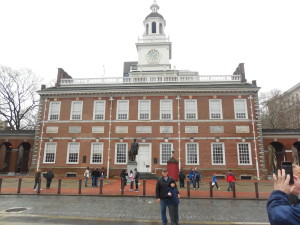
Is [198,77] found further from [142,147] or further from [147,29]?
[147,29]

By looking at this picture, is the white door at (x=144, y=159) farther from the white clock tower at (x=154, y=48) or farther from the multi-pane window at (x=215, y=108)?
the white clock tower at (x=154, y=48)

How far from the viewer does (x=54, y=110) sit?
2895cm

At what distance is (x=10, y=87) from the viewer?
3784 cm

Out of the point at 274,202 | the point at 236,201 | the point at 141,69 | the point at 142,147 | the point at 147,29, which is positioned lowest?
the point at 236,201

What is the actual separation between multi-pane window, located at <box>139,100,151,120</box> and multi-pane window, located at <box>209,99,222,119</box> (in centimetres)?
745

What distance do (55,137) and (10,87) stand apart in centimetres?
1691

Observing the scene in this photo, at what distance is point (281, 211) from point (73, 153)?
2755 cm

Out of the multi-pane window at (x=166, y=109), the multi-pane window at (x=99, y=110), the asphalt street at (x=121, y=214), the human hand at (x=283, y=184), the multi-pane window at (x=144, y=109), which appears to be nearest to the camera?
the human hand at (x=283, y=184)

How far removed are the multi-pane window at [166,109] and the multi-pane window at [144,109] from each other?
1597mm

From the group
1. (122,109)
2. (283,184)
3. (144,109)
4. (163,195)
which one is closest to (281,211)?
(283,184)

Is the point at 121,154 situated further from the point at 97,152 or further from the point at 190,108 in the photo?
the point at 190,108

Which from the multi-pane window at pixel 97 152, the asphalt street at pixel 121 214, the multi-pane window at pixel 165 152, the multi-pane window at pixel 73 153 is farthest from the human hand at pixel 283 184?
the multi-pane window at pixel 73 153

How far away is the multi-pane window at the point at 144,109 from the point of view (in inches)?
1087

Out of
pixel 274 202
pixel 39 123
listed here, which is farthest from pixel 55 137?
pixel 274 202
